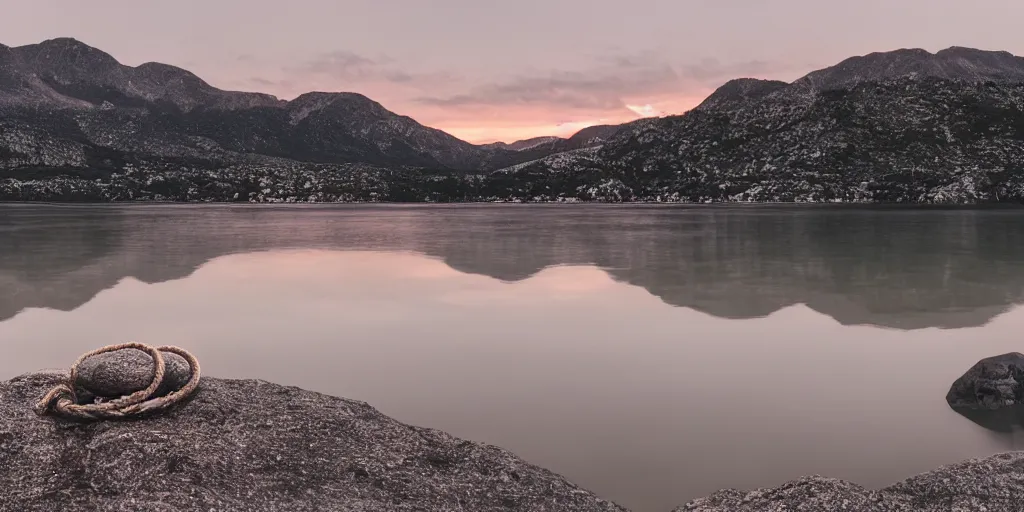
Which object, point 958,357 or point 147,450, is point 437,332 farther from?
point 958,357

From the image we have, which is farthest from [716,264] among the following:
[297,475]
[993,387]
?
[297,475]

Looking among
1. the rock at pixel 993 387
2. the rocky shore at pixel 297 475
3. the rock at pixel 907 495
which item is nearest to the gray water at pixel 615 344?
the rock at pixel 993 387

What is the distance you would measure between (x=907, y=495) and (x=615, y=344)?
37.5ft

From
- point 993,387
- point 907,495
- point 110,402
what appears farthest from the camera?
point 993,387

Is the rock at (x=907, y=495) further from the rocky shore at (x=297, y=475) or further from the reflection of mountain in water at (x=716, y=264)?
the reflection of mountain in water at (x=716, y=264)

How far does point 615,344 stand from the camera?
2056cm

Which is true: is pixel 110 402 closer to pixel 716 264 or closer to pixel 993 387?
pixel 993 387

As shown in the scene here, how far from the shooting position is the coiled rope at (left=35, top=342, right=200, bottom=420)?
9695 millimetres

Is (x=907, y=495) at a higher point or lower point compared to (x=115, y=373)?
lower

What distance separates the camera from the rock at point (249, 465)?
27.5 ft

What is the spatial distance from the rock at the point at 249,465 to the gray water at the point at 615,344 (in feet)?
6.27

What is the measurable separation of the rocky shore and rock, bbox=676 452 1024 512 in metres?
0.02

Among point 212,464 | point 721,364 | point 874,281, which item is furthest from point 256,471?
point 874,281

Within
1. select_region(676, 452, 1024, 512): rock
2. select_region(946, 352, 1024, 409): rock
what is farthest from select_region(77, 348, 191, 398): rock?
select_region(946, 352, 1024, 409): rock
